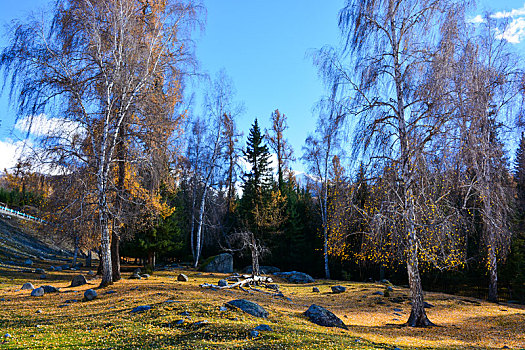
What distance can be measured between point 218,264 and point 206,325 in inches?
645

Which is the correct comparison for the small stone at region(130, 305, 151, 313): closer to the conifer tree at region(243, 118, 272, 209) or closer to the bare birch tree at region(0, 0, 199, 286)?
the bare birch tree at region(0, 0, 199, 286)

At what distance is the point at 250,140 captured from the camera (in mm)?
35250

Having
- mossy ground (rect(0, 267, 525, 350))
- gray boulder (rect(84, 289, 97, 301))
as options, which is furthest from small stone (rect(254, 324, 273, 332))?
gray boulder (rect(84, 289, 97, 301))

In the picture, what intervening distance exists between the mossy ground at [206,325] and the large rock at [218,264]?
8.77 metres

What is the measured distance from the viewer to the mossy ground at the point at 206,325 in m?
6.62

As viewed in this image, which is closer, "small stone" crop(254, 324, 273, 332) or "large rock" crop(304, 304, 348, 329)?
"small stone" crop(254, 324, 273, 332)

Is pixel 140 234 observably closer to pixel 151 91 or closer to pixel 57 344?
pixel 151 91

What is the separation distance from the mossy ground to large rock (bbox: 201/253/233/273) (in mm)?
8766

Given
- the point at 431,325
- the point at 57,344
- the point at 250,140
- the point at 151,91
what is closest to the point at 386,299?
the point at 431,325

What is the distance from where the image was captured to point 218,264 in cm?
2375

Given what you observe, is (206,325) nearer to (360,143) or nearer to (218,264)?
(360,143)

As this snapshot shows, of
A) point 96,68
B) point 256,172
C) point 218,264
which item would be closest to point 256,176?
point 256,172

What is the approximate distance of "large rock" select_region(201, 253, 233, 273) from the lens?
2338 cm

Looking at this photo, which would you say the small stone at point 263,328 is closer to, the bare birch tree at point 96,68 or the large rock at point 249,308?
the large rock at point 249,308
